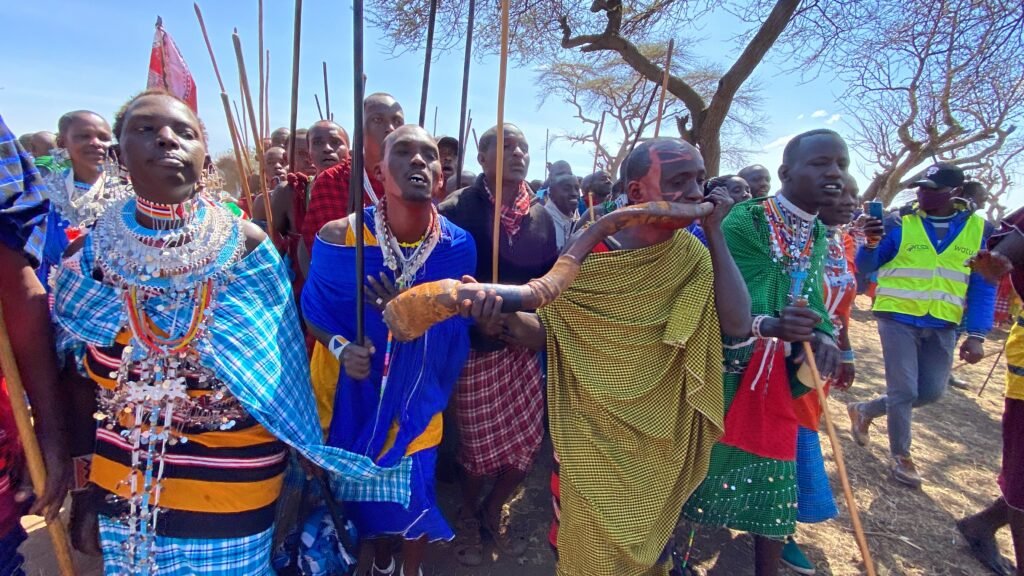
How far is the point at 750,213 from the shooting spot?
7.83ft

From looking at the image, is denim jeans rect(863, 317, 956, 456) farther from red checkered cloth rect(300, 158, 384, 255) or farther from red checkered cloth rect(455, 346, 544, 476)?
red checkered cloth rect(300, 158, 384, 255)

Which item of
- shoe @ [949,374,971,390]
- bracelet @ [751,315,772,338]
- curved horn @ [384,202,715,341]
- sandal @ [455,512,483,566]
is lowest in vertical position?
shoe @ [949,374,971,390]

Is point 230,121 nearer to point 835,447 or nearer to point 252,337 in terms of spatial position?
point 252,337

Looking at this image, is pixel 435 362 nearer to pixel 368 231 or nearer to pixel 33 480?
pixel 368 231

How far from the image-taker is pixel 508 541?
112 inches

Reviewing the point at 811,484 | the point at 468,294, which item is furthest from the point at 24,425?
the point at 811,484

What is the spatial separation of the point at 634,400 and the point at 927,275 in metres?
3.19

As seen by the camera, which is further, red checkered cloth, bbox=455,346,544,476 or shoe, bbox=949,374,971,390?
shoe, bbox=949,374,971,390

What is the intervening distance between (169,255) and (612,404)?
64.4 inches

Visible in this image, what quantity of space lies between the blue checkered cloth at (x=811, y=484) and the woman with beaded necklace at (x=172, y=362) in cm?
230

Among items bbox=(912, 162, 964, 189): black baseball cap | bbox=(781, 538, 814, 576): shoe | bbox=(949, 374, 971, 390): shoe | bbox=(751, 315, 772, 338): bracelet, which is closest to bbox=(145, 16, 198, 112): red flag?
bbox=(751, 315, 772, 338): bracelet

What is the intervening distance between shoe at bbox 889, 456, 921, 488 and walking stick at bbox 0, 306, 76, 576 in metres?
4.85

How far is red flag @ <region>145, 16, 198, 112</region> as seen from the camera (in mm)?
2084

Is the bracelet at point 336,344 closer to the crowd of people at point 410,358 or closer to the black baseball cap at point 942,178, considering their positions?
the crowd of people at point 410,358
